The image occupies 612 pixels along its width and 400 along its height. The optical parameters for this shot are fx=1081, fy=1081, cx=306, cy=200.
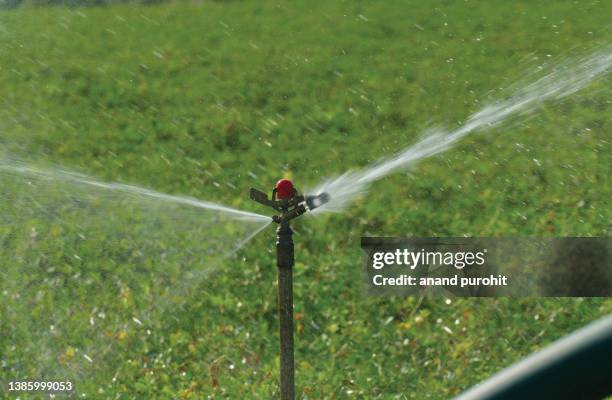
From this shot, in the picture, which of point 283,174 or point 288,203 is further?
point 283,174

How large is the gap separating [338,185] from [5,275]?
2132 mm

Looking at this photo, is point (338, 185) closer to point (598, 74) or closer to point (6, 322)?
point (6, 322)

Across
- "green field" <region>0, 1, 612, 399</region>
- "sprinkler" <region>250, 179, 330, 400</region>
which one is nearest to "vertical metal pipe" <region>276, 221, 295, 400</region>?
"sprinkler" <region>250, 179, 330, 400</region>

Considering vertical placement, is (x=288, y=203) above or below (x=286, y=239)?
above

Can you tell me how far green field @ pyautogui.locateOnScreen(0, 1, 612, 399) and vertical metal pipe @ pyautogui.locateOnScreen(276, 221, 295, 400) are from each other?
1.52 metres

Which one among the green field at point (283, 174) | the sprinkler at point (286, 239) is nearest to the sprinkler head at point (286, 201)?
the sprinkler at point (286, 239)

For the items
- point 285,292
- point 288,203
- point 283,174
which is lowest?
point 285,292

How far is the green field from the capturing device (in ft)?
17.3

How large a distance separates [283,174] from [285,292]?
4015 mm

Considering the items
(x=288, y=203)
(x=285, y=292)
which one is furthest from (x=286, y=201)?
(x=285, y=292)

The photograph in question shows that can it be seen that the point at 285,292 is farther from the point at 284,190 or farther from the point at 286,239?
the point at 284,190

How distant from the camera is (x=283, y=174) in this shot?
24.0 ft

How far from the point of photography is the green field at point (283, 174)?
5.26 m

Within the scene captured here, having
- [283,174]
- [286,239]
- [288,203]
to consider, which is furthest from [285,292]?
[283,174]
